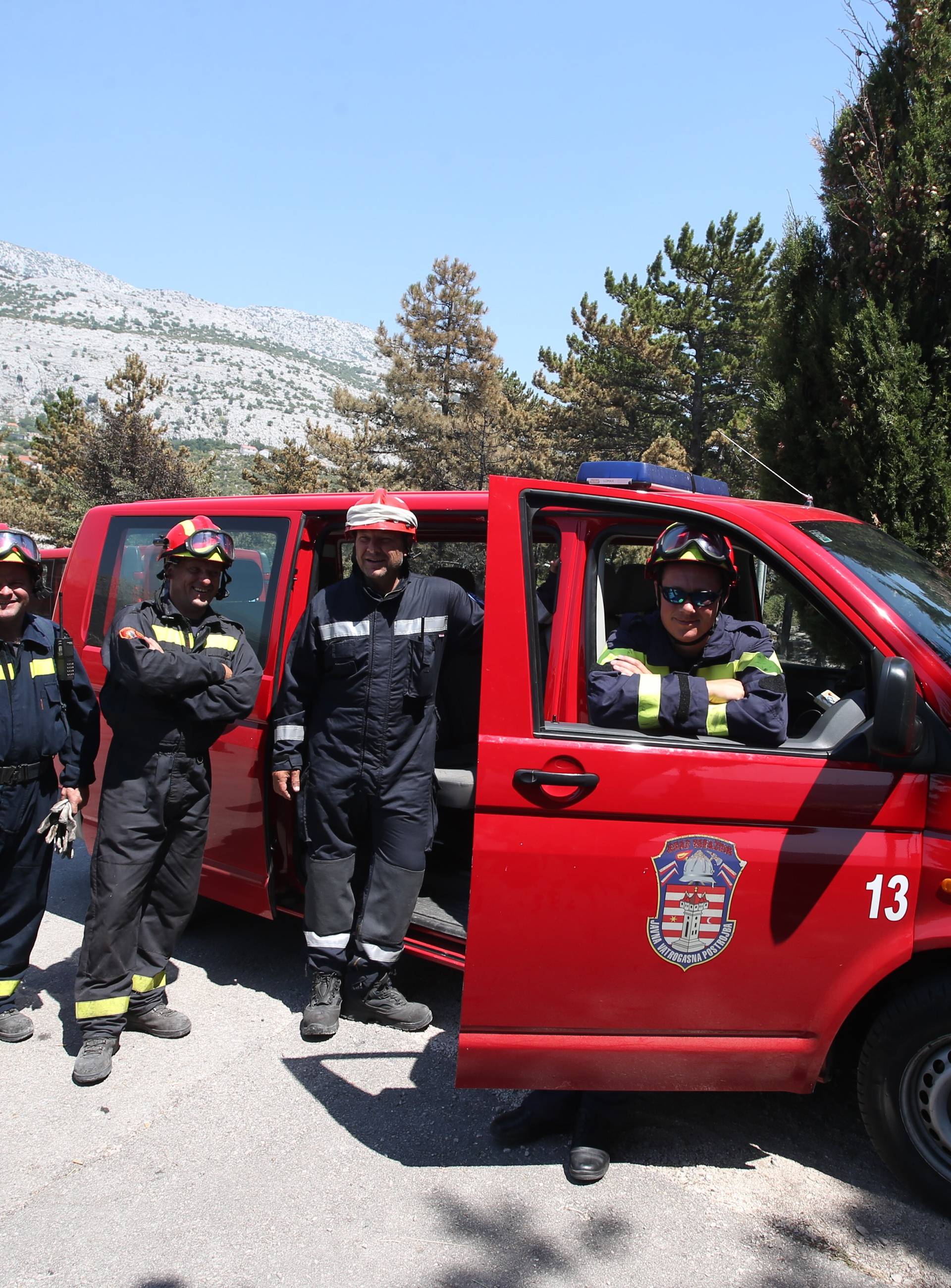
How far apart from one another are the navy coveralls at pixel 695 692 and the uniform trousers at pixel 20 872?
7.14 ft

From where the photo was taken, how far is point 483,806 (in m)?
2.45

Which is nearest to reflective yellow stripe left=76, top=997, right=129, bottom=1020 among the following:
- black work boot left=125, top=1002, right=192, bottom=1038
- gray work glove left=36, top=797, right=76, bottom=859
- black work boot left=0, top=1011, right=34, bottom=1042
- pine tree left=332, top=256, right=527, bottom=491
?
black work boot left=125, top=1002, right=192, bottom=1038

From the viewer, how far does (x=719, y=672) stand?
9.10 ft

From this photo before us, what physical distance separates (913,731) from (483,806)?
1.10 metres

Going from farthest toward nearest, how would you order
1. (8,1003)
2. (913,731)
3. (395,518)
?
(8,1003) < (395,518) < (913,731)

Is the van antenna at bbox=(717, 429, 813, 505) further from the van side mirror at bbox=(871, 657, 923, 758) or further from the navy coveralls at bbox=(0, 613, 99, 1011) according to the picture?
the navy coveralls at bbox=(0, 613, 99, 1011)

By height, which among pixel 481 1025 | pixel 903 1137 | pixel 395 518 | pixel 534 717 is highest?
pixel 395 518

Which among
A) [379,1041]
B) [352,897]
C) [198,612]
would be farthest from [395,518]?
[379,1041]

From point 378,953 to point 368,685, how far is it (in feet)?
3.33

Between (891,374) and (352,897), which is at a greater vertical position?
(891,374)

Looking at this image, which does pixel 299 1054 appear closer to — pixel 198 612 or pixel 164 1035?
pixel 164 1035

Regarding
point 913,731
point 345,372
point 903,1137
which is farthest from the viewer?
point 345,372

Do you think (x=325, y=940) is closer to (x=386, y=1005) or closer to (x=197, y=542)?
(x=386, y=1005)

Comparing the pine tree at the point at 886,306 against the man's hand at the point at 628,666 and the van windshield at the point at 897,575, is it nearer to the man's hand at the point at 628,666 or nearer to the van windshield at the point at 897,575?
the van windshield at the point at 897,575
